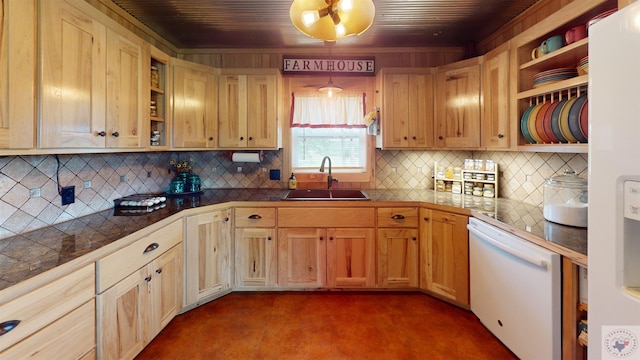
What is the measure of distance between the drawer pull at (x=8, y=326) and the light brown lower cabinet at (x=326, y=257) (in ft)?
5.72

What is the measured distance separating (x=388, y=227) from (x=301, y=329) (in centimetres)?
114

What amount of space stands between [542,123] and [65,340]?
2.91 m

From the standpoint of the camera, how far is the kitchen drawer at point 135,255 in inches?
56.0

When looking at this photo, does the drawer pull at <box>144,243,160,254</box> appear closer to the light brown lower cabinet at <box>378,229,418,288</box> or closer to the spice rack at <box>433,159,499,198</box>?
the light brown lower cabinet at <box>378,229,418,288</box>

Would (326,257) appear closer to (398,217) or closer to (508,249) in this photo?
(398,217)

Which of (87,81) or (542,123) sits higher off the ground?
(87,81)

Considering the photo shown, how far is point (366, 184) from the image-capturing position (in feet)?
10.7

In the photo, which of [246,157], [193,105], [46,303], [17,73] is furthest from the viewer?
[246,157]

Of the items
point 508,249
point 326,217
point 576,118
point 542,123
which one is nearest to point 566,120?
point 576,118

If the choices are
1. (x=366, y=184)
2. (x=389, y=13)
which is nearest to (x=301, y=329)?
(x=366, y=184)

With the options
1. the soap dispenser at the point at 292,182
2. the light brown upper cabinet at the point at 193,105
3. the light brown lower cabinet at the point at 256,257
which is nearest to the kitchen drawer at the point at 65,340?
the light brown lower cabinet at the point at 256,257

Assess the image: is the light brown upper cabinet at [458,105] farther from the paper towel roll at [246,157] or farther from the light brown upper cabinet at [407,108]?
the paper towel roll at [246,157]

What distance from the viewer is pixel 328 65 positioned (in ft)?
10.3

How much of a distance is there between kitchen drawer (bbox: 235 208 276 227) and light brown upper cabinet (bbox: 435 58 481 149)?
1.82 m
